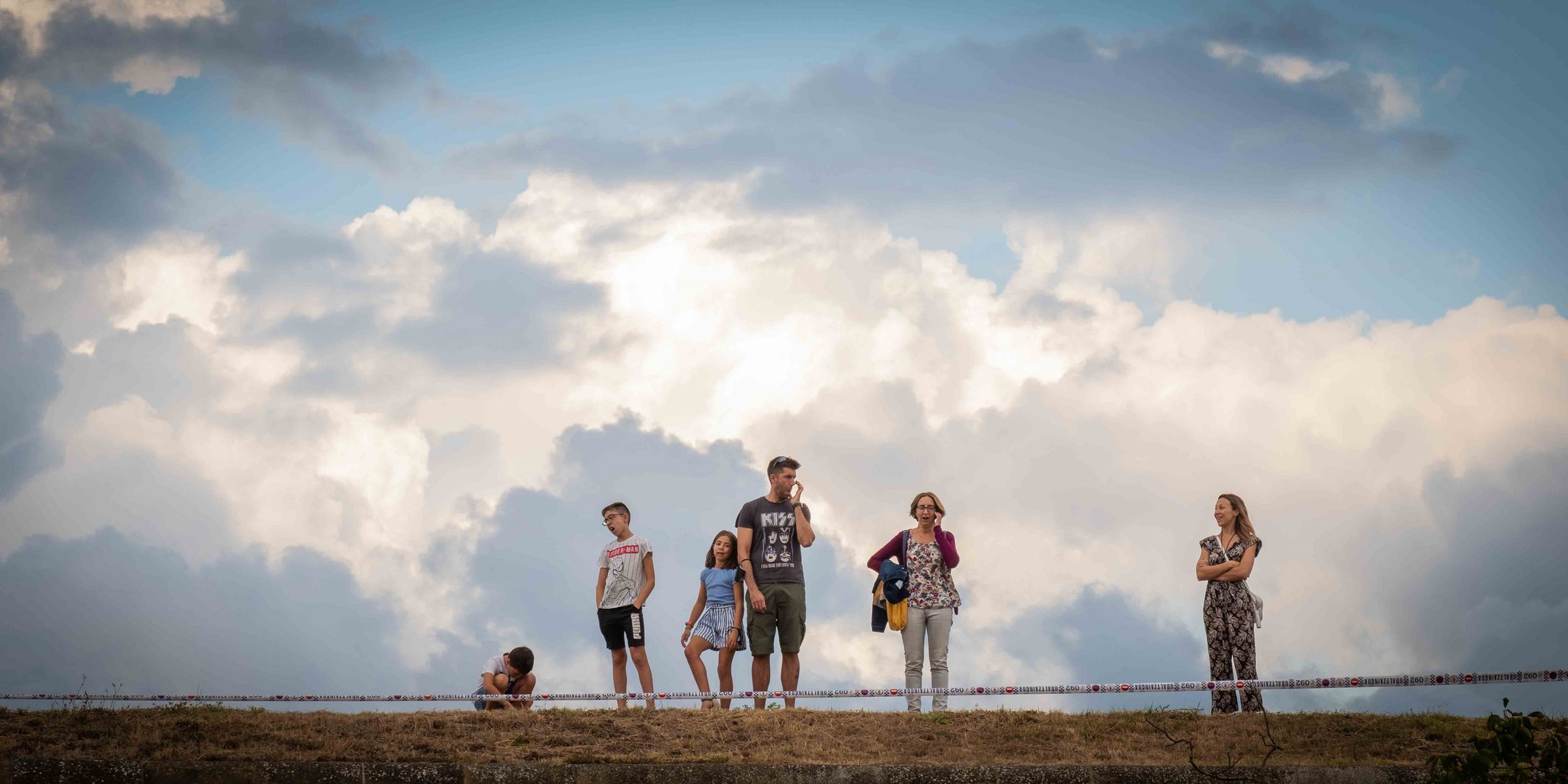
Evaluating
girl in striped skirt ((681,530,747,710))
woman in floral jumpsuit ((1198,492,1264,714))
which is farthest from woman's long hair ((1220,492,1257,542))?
girl in striped skirt ((681,530,747,710))

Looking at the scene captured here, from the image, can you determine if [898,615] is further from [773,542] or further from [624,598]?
[624,598]

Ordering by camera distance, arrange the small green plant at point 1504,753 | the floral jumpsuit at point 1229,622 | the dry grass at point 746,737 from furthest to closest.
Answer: the floral jumpsuit at point 1229,622, the dry grass at point 746,737, the small green plant at point 1504,753

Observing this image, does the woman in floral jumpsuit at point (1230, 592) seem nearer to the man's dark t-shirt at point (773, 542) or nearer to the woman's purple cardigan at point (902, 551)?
the woman's purple cardigan at point (902, 551)

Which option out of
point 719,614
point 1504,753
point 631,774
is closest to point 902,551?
point 719,614

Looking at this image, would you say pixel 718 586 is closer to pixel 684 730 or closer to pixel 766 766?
pixel 684 730

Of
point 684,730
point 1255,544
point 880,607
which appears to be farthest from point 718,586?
point 1255,544

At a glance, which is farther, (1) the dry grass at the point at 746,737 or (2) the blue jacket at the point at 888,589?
(2) the blue jacket at the point at 888,589

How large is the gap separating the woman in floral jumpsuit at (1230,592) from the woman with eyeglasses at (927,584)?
2.30 metres

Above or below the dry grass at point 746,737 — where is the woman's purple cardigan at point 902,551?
above

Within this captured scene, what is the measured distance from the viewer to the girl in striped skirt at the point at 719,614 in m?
12.9

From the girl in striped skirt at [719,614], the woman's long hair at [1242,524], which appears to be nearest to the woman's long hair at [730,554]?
the girl in striped skirt at [719,614]

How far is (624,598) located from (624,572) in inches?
11.0

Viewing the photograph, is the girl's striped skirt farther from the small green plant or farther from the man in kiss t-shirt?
the small green plant

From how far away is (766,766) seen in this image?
364 inches
